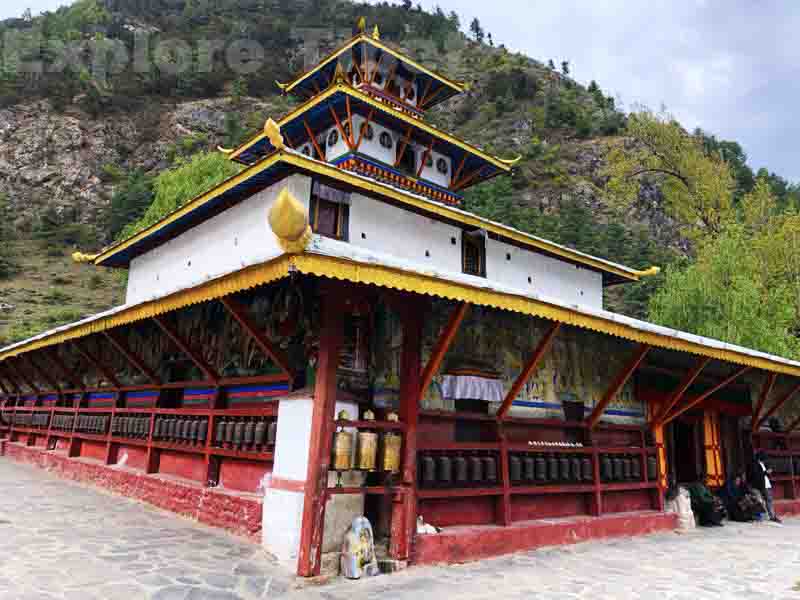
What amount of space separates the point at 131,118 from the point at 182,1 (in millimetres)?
41354

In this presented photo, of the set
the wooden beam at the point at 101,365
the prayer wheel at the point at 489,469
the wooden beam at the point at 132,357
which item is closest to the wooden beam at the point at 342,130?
the wooden beam at the point at 101,365

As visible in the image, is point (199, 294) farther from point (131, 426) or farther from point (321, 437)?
point (131, 426)

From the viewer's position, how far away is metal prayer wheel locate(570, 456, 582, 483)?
7.95m

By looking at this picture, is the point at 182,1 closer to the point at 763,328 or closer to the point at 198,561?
the point at 763,328

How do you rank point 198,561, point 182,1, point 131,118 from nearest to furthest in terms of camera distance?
point 198,561
point 131,118
point 182,1

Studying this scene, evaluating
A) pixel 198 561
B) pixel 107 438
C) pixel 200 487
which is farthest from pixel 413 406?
pixel 107 438

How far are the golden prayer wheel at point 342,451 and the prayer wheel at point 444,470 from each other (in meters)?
1.35

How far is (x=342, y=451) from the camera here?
17.8 feet

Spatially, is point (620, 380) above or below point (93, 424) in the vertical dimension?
above

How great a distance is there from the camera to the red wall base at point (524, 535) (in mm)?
5875

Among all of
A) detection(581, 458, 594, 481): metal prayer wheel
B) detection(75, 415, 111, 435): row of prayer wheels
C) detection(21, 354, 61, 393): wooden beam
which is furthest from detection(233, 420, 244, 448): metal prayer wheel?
detection(21, 354, 61, 393): wooden beam

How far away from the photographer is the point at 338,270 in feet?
15.3

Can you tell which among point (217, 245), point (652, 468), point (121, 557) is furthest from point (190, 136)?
point (121, 557)

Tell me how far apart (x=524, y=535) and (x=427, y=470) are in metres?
1.59
